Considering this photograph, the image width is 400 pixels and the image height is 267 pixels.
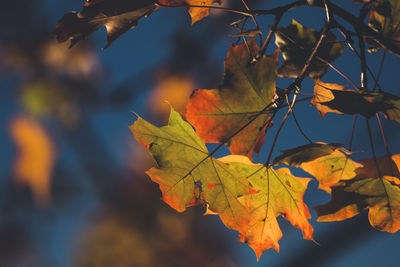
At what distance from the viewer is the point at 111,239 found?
429 centimetres

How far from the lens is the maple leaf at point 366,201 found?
1.78 feet

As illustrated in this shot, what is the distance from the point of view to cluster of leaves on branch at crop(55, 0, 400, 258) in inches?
16.7

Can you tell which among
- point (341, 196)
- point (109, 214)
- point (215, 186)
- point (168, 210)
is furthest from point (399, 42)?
point (109, 214)

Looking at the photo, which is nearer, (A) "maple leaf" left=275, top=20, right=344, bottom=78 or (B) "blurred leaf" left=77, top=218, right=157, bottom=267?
(A) "maple leaf" left=275, top=20, right=344, bottom=78

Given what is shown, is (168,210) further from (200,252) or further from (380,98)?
(380,98)

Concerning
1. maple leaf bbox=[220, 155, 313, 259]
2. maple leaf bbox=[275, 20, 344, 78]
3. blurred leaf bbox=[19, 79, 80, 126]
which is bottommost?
blurred leaf bbox=[19, 79, 80, 126]

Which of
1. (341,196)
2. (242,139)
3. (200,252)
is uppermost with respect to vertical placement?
(242,139)

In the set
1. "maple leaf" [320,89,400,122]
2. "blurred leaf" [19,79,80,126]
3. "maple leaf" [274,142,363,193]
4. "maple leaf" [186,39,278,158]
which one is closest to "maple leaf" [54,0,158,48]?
"maple leaf" [186,39,278,158]

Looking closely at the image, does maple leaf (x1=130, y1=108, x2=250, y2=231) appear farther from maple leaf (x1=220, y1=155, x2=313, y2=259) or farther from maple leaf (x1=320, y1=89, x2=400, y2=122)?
maple leaf (x1=320, y1=89, x2=400, y2=122)

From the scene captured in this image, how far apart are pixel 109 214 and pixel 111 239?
1.29 ft

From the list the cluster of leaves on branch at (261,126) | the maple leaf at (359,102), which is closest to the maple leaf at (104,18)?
the cluster of leaves on branch at (261,126)

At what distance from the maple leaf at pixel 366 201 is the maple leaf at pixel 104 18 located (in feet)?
1.53

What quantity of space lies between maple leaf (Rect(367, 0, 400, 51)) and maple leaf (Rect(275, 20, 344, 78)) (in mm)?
77

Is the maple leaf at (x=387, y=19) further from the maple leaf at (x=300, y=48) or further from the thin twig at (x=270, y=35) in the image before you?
the thin twig at (x=270, y=35)
